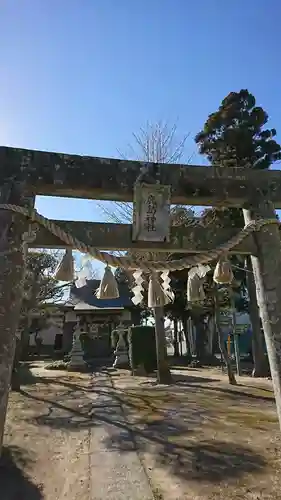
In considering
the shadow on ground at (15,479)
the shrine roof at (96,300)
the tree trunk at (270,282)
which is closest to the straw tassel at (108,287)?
the tree trunk at (270,282)

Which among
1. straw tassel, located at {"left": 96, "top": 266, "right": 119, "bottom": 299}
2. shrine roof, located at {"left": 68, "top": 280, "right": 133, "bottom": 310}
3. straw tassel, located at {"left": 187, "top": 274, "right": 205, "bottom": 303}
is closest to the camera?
straw tassel, located at {"left": 96, "top": 266, "right": 119, "bottom": 299}

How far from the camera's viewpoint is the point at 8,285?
10.4ft

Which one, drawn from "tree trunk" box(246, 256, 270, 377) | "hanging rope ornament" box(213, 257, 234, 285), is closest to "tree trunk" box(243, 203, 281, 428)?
"hanging rope ornament" box(213, 257, 234, 285)

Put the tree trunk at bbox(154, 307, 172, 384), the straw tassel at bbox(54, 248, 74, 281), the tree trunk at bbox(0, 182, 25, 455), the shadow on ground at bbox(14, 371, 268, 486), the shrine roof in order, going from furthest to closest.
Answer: the shrine roof → the tree trunk at bbox(154, 307, 172, 384) → the shadow on ground at bbox(14, 371, 268, 486) → the straw tassel at bbox(54, 248, 74, 281) → the tree trunk at bbox(0, 182, 25, 455)

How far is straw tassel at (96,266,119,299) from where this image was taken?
3.82m

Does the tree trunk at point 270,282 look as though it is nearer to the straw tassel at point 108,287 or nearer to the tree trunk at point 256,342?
the straw tassel at point 108,287

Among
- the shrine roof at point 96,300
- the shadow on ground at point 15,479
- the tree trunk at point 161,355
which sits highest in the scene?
the shrine roof at point 96,300

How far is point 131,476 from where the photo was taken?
12.0 feet

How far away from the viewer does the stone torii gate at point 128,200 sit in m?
3.28

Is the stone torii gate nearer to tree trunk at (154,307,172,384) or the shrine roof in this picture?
tree trunk at (154,307,172,384)

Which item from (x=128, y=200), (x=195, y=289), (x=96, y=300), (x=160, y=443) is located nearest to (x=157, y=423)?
(x=160, y=443)

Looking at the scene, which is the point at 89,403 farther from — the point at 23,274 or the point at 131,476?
the point at 23,274

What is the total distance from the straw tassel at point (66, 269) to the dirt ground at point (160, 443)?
2157mm

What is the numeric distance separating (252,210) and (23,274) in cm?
267
